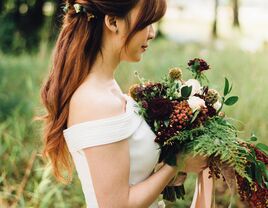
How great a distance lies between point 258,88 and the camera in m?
5.79

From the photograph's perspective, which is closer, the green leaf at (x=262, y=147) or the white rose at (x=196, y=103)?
the white rose at (x=196, y=103)

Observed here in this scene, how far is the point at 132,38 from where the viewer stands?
200cm

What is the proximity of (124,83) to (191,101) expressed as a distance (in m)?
4.16

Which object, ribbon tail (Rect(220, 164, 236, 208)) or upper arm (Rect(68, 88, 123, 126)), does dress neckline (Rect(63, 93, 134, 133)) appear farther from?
ribbon tail (Rect(220, 164, 236, 208))

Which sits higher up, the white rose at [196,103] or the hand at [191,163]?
the white rose at [196,103]

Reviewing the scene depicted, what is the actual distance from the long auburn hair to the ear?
16mm

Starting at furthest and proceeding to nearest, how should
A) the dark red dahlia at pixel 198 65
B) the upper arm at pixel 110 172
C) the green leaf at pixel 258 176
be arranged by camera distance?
the dark red dahlia at pixel 198 65 < the green leaf at pixel 258 176 < the upper arm at pixel 110 172

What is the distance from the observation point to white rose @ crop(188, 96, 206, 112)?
6.84ft

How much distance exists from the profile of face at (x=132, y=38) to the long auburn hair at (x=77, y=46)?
0.05 feet

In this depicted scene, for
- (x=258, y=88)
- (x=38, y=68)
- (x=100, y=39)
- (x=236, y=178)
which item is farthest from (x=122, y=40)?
(x=38, y=68)

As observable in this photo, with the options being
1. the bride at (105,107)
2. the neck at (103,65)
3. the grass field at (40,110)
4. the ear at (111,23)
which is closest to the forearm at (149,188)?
the bride at (105,107)

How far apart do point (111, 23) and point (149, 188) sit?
24.2 inches

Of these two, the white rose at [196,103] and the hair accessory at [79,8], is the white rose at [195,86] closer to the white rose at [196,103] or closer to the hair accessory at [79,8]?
the white rose at [196,103]

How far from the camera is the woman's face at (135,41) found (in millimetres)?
1966
